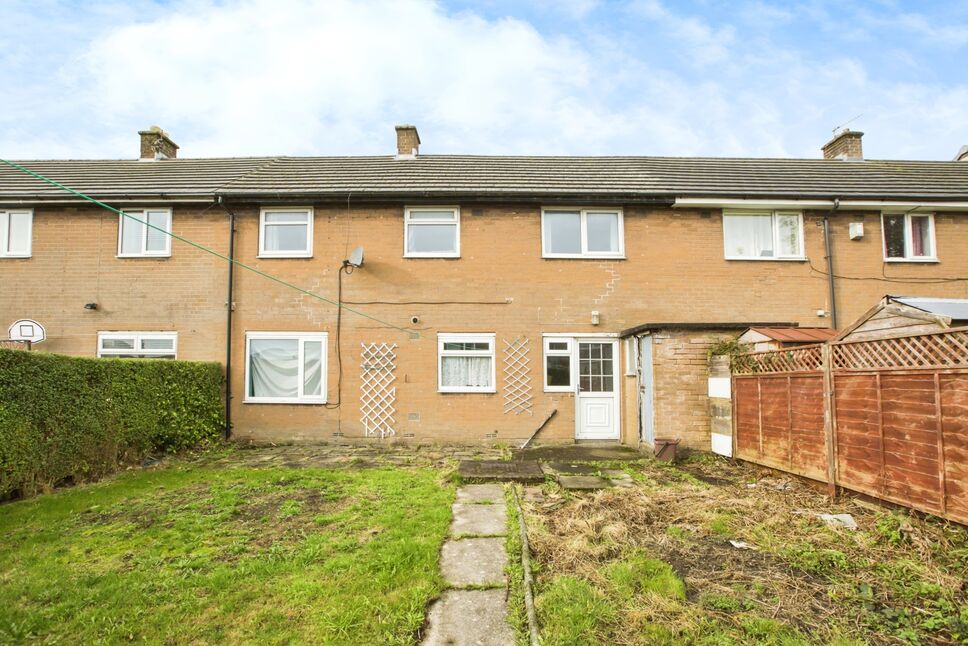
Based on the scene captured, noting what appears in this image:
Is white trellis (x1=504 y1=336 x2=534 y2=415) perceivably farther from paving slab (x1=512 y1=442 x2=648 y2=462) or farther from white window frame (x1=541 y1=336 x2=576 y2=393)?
paving slab (x1=512 y1=442 x2=648 y2=462)

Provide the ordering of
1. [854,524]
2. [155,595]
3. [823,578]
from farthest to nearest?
1. [854,524]
2. [823,578]
3. [155,595]

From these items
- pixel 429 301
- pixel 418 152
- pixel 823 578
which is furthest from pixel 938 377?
pixel 418 152

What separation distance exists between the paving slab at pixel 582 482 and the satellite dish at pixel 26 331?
35.9 feet

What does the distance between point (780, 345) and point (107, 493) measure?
30.8ft

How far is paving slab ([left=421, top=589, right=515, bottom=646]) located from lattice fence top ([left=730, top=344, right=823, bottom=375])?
201 inches

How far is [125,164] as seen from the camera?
1319cm

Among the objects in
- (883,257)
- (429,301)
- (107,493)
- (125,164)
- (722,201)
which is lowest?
(107,493)

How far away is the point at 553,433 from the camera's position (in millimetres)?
10188

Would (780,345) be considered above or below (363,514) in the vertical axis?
above

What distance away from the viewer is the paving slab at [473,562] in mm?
3628

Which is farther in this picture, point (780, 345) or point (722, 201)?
point (722, 201)

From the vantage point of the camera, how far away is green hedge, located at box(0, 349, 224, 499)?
5.83 metres

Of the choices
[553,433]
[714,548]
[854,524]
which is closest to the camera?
[714,548]

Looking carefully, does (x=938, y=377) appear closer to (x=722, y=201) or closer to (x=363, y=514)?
(x=363, y=514)
